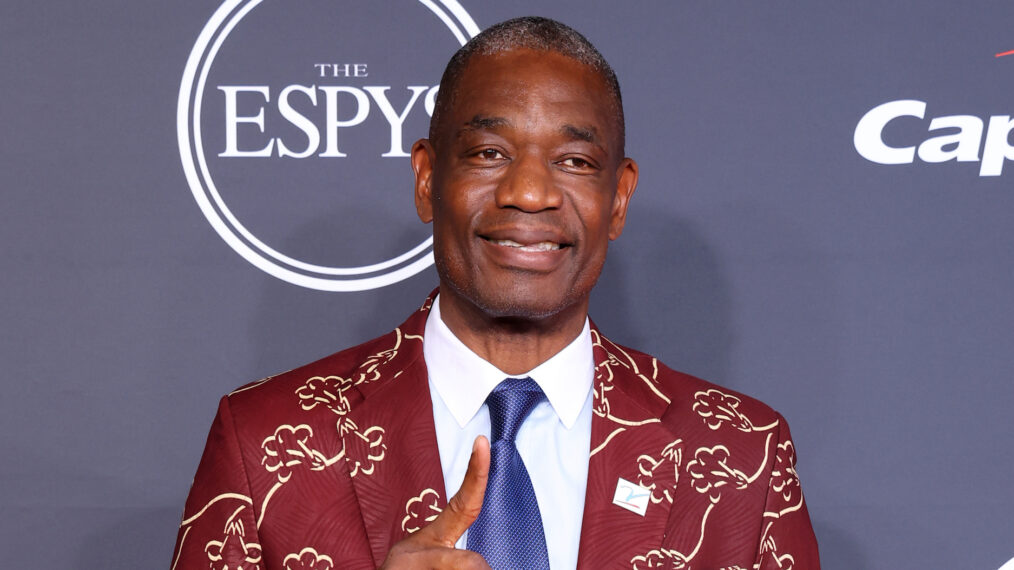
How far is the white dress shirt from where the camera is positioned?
138cm

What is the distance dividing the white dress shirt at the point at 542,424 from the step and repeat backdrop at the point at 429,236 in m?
0.71

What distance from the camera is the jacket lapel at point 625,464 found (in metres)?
1.34

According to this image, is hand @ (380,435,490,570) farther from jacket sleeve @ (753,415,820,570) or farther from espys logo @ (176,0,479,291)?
espys logo @ (176,0,479,291)

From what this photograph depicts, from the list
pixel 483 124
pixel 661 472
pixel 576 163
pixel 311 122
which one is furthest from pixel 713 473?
pixel 311 122

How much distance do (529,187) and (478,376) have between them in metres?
0.27

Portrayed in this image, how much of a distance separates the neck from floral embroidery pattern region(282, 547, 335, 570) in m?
0.33

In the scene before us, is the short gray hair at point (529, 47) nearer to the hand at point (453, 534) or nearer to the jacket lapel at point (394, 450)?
the jacket lapel at point (394, 450)

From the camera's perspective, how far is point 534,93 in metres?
1.38

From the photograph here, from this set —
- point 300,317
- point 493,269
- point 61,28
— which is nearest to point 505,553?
point 493,269

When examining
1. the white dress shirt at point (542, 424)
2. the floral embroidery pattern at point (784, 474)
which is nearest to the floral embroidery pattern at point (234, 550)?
the white dress shirt at point (542, 424)

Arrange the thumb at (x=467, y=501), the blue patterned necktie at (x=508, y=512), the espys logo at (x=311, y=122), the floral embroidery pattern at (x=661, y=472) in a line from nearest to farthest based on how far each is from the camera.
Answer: the thumb at (x=467, y=501), the blue patterned necktie at (x=508, y=512), the floral embroidery pattern at (x=661, y=472), the espys logo at (x=311, y=122)

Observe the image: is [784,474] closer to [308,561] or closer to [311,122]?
[308,561]

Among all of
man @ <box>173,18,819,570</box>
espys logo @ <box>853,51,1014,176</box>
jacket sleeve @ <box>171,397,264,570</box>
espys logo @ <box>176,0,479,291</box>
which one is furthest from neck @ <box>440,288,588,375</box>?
espys logo @ <box>853,51,1014,176</box>

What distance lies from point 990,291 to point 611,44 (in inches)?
35.8
